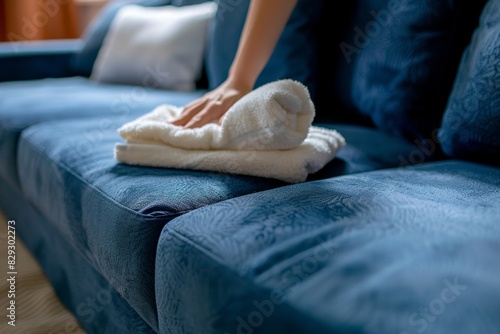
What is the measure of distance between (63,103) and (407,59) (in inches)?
37.1

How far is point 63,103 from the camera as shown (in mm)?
1484

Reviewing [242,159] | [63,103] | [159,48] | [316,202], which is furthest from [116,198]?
[159,48]

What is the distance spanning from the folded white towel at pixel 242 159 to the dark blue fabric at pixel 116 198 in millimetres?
14

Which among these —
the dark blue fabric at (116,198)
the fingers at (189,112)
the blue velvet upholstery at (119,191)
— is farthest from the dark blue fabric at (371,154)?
the fingers at (189,112)

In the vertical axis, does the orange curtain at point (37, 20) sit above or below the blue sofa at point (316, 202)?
below

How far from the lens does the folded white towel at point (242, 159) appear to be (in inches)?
32.9

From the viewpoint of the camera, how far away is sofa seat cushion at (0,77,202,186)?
1283 mm

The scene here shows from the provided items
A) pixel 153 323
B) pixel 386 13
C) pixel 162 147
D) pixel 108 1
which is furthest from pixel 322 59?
pixel 108 1

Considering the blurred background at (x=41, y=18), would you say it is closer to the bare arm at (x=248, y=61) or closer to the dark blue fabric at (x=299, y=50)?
the dark blue fabric at (x=299, y=50)

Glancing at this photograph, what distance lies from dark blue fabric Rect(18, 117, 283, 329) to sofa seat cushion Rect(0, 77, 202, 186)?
0.20 meters

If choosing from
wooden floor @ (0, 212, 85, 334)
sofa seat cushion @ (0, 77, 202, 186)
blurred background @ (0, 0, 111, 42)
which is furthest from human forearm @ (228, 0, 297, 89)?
blurred background @ (0, 0, 111, 42)

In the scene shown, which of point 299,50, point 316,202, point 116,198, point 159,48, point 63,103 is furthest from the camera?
point 159,48

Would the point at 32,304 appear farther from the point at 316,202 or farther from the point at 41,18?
the point at 41,18

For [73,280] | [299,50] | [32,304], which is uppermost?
[299,50]
